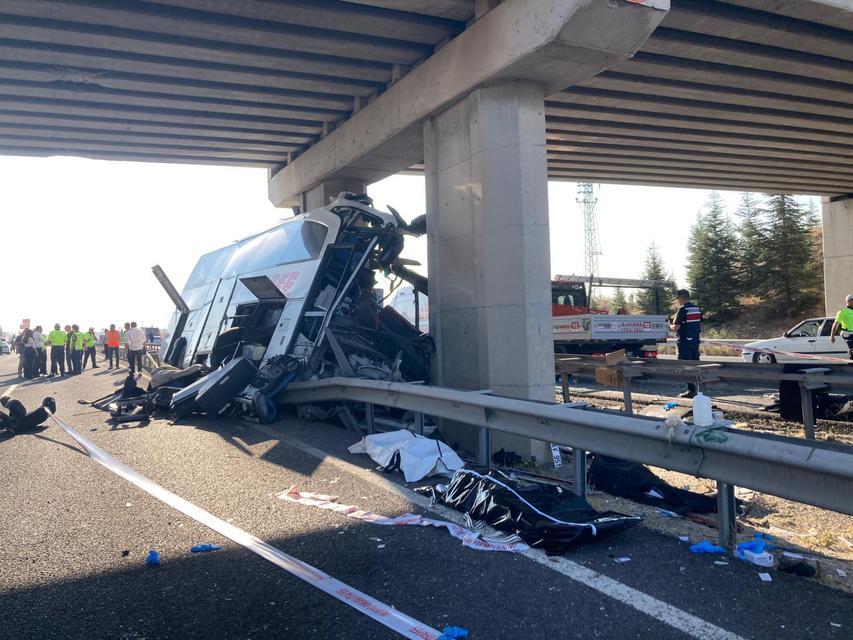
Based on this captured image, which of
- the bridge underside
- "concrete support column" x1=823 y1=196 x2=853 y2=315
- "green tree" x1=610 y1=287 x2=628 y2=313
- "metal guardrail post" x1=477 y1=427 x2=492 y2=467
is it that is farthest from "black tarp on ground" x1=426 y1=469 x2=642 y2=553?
"green tree" x1=610 y1=287 x2=628 y2=313

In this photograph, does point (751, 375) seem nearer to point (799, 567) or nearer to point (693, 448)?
point (693, 448)

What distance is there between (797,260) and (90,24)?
40.7 meters

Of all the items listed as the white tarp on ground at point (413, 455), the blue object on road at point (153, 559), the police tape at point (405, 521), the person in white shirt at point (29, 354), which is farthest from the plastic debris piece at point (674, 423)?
the person in white shirt at point (29, 354)

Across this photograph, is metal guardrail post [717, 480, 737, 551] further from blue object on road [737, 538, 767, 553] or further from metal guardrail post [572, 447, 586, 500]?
metal guardrail post [572, 447, 586, 500]

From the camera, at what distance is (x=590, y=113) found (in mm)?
13312

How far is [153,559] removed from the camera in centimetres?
398

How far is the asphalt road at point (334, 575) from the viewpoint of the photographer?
3.10m

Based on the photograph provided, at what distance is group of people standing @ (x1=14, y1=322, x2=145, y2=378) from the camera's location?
20125 millimetres

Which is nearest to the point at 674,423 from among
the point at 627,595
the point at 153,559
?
the point at 627,595

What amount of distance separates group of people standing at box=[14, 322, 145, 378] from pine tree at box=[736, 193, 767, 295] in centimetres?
3532

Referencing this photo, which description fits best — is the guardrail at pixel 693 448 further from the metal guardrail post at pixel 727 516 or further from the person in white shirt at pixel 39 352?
the person in white shirt at pixel 39 352

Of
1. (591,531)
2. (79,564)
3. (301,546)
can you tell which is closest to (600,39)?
(591,531)

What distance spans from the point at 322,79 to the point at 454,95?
3365 mm

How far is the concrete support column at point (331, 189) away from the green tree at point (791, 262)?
112 feet
